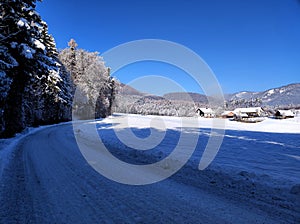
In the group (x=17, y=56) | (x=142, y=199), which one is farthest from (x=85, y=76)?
(x=142, y=199)

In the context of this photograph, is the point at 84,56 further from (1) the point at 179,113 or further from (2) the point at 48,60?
(1) the point at 179,113

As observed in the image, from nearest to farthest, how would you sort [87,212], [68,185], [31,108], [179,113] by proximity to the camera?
[87,212]
[68,185]
[31,108]
[179,113]

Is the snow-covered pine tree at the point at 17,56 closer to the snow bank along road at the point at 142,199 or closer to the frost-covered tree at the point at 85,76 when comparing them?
the snow bank along road at the point at 142,199

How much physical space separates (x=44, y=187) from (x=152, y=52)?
14.8 metres

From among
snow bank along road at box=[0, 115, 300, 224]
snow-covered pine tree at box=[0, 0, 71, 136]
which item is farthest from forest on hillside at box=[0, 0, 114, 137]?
snow bank along road at box=[0, 115, 300, 224]

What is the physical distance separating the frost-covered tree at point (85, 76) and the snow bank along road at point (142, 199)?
3601 centimetres

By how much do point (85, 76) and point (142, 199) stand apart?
1539 inches

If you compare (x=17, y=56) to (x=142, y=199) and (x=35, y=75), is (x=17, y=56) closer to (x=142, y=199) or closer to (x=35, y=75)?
(x=35, y=75)

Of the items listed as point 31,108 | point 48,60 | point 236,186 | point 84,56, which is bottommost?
point 236,186

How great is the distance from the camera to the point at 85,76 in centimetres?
3944

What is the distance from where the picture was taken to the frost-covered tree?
129 ft

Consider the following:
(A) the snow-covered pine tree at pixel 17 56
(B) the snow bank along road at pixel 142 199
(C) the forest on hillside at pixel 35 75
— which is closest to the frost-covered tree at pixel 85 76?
(C) the forest on hillside at pixel 35 75

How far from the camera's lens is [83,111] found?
43344 mm

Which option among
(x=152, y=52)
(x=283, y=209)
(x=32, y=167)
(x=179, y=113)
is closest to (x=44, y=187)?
(x=32, y=167)
